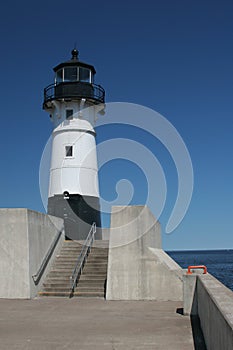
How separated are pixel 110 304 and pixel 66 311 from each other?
159 centimetres

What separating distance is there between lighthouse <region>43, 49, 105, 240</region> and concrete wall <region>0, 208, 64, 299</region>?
5.50m

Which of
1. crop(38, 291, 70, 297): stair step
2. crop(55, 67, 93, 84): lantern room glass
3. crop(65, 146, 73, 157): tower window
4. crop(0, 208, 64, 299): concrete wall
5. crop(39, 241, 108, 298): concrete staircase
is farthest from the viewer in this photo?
crop(55, 67, 93, 84): lantern room glass

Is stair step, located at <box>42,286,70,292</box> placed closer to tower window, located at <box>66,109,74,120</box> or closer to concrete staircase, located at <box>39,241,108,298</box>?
concrete staircase, located at <box>39,241,108,298</box>

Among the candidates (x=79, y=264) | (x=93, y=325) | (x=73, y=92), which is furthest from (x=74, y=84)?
(x=93, y=325)

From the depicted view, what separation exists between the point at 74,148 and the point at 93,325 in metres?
11.8

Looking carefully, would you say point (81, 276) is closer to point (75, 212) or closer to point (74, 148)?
point (75, 212)

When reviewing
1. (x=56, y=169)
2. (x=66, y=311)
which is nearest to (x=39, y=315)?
(x=66, y=311)

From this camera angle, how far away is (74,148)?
1955cm

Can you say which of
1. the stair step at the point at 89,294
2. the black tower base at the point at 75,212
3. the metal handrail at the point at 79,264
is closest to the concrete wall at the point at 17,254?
the metal handrail at the point at 79,264

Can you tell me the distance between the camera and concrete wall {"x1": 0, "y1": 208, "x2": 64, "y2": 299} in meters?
12.7

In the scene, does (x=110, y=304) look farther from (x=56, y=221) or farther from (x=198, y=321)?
(x=56, y=221)

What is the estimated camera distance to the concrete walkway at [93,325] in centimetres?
721

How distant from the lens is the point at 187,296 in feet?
31.9

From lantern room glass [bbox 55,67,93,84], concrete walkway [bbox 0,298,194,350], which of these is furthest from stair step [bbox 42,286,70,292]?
lantern room glass [bbox 55,67,93,84]
